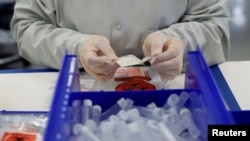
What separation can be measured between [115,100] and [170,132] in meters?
0.13

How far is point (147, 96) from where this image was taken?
0.59 m

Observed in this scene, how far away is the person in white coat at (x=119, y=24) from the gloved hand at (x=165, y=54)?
0.08m

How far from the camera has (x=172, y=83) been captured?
788 millimetres

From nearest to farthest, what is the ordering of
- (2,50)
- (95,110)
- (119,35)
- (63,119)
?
(63,119) < (95,110) < (119,35) < (2,50)

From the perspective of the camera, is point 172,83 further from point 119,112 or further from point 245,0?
point 245,0

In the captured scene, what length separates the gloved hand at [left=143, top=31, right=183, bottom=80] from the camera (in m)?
0.70

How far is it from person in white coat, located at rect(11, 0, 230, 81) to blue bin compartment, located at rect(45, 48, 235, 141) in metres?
0.23

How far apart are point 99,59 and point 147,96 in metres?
0.14

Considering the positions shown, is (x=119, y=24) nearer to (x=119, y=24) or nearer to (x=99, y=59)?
(x=119, y=24)

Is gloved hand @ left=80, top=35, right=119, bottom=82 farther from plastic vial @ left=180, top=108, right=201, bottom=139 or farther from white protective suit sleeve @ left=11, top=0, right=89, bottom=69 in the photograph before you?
plastic vial @ left=180, top=108, right=201, bottom=139

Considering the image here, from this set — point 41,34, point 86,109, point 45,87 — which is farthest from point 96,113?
point 41,34

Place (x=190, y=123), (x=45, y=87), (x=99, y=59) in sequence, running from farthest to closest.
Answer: (x=45, y=87) < (x=99, y=59) < (x=190, y=123)

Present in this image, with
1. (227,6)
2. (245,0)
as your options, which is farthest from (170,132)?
(245,0)

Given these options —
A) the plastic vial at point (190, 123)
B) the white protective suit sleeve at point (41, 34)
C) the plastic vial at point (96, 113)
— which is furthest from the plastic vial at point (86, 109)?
the white protective suit sleeve at point (41, 34)
